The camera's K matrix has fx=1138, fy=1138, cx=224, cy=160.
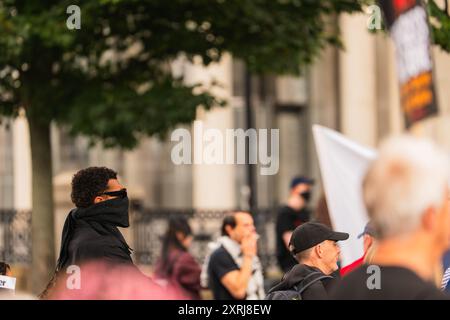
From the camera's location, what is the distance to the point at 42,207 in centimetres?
1327

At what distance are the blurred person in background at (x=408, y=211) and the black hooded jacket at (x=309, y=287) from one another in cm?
205

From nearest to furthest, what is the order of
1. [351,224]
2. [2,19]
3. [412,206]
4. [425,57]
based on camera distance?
[412,206] → [425,57] → [351,224] → [2,19]

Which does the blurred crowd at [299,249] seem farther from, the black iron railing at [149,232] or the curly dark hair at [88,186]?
the black iron railing at [149,232]

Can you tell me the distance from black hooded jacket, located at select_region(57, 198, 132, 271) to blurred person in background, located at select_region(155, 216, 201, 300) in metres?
4.07

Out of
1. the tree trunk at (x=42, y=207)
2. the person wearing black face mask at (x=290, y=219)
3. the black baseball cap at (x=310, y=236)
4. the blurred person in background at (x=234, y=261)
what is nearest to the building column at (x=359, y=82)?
the tree trunk at (x=42, y=207)

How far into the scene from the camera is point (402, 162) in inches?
122

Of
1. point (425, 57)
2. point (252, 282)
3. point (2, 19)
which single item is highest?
point (2, 19)

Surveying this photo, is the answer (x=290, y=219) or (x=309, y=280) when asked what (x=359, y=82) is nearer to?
(x=290, y=219)

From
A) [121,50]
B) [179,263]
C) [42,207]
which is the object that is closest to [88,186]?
[179,263]

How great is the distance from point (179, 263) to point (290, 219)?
6.79 feet

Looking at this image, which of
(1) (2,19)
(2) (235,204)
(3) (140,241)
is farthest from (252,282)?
(2) (235,204)
